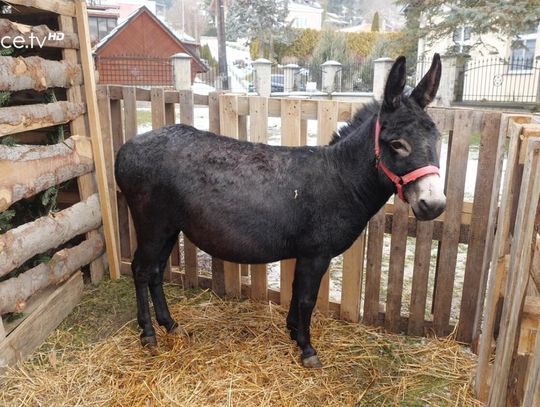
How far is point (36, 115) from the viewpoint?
3518 mm

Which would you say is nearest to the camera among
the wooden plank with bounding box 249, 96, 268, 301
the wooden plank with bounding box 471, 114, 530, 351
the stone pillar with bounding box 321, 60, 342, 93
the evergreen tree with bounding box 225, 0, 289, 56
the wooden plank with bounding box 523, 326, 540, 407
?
the wooden plank with bounding box 523, 326, 540, 407

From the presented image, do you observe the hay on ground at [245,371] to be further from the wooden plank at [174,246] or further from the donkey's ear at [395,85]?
the donkey's ear at [395,85]

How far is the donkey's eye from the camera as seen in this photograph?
2.66 meters

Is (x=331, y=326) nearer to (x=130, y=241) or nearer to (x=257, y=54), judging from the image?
(x=130, y=241)

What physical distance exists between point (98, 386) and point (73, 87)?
255 cm

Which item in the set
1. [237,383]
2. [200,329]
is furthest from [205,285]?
[237,383]

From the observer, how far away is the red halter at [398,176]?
2602 millimetres

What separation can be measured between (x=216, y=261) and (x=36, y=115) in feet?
6.42

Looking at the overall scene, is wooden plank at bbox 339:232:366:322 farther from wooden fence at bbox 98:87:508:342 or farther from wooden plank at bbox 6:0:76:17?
wooden plank at bbox 6:0:76:17

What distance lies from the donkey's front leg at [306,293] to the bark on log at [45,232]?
1971 mm

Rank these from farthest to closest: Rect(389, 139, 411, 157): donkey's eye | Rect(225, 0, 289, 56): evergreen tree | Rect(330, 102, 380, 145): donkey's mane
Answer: Rect(225, 0, 289, 56): evergreen tree, Rect(330, 102, 380, 145): donkey's mane, Rect(389, 139, 411, 157): donkey's eye

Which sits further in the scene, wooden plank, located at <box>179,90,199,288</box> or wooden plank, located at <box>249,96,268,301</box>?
wooden plank, located at <box>179,90,199,288</box>

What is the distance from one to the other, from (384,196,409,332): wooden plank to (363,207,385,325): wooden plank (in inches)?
3.6

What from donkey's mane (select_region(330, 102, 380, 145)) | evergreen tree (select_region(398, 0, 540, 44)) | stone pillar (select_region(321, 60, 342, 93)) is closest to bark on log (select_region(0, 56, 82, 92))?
donkey's mane (select_region(330, 102, 380, 145))
